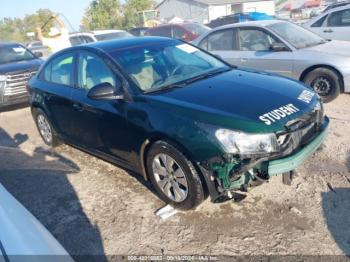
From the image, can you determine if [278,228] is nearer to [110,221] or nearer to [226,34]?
[110,221]

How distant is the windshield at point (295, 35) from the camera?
6.66 meters

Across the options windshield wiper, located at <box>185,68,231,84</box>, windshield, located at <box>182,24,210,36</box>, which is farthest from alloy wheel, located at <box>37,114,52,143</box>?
windshield, located at <box>182,24,210,36</box>

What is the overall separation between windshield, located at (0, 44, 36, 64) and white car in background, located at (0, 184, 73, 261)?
8.21 meters

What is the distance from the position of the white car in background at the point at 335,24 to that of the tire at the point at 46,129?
6951 millimetres

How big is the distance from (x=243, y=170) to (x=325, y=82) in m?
4.02

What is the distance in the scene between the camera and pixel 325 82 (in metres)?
6.26

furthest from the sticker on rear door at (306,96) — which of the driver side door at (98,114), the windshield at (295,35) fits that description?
the windshield at (295,35)

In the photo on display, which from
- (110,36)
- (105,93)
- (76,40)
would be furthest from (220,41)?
(76,40)

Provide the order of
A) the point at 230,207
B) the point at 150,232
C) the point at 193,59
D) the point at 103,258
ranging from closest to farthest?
1. the point at 103,258
2. the point at 150,232
3. the point at 230,207
4. the point at 193,59

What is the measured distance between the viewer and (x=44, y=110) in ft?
17.4

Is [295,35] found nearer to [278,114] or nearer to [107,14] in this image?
[278,114]

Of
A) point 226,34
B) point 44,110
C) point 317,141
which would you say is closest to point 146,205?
point 317,141

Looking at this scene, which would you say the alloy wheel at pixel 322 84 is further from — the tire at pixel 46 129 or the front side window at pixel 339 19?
the tire at pixel 46 129

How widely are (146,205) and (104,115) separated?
108 centimetres
